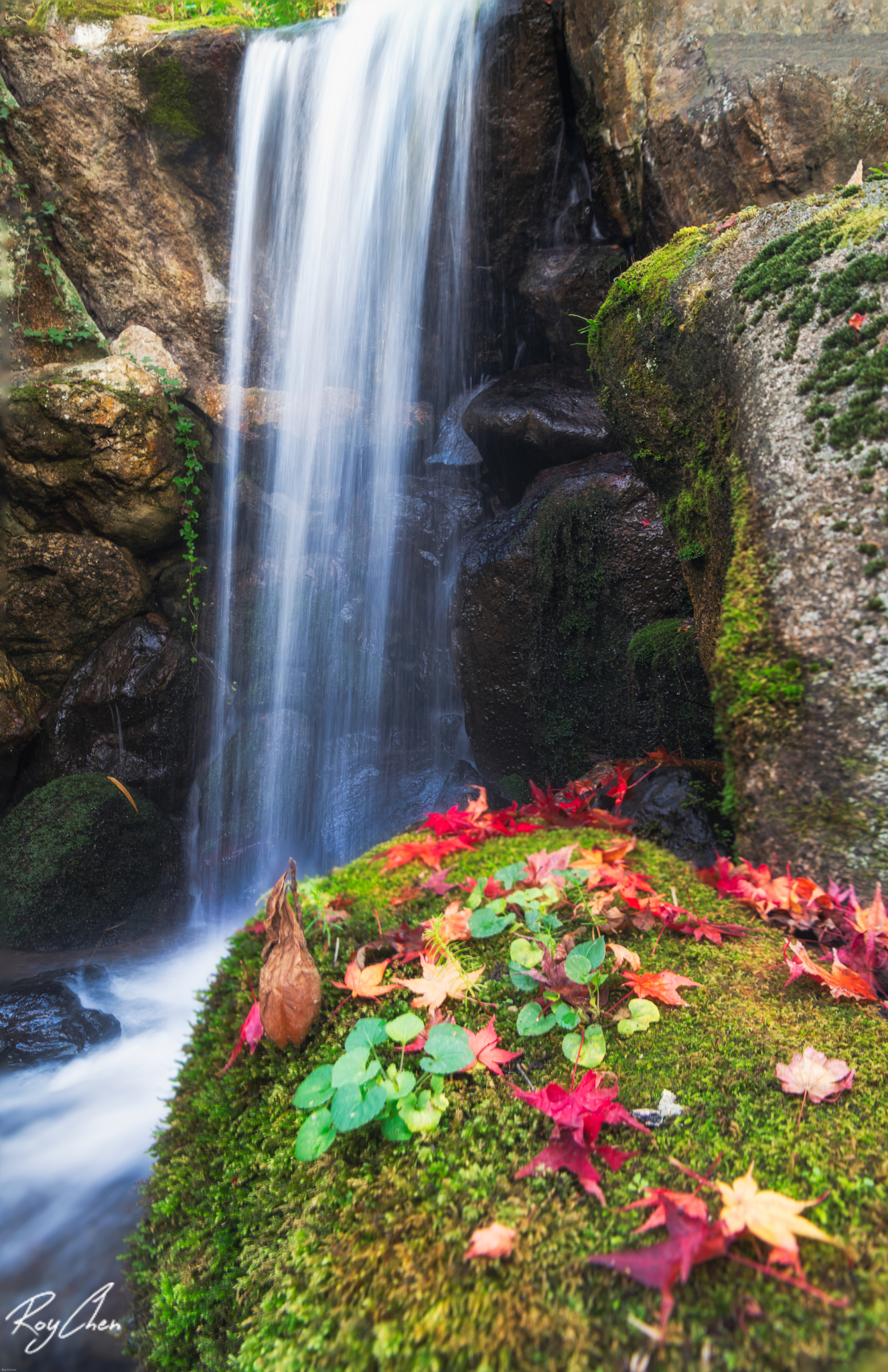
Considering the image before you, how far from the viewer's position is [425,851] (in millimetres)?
2377

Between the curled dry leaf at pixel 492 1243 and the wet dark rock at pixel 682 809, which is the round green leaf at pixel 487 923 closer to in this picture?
the curled dry leaf at pixel 492 1243

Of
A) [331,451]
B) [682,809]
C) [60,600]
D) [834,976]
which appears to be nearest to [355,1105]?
[834,976]

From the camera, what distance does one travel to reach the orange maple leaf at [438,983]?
4.80 feet

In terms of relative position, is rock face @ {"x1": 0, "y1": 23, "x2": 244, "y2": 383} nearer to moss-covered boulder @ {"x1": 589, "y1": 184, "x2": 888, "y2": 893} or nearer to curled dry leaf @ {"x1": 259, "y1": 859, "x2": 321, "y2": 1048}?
moss-covered boulder @ {"x1": 589, "y1": 184, "x2": 888, "y2": 893}

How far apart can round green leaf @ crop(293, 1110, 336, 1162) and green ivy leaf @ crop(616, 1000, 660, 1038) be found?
60cm

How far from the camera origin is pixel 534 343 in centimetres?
722

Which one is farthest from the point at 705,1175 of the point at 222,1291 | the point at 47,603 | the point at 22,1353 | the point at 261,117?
the point at 261,117

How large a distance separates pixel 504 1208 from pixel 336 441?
7972 mm

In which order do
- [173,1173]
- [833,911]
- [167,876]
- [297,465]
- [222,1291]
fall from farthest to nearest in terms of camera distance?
[297,465] → [167,876] → [833,911] → [173,1173] → [222,1291]

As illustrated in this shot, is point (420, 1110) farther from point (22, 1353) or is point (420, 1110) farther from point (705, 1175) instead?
point (22, 1353)

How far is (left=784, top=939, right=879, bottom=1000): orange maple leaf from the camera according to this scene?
1.46m

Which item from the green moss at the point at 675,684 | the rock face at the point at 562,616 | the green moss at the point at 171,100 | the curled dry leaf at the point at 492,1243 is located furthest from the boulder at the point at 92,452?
the curled dry leaf at the point at 492,1243

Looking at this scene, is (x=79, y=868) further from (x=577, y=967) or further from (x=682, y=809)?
(x=577, y=967)

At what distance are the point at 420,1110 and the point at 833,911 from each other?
1.24 m
